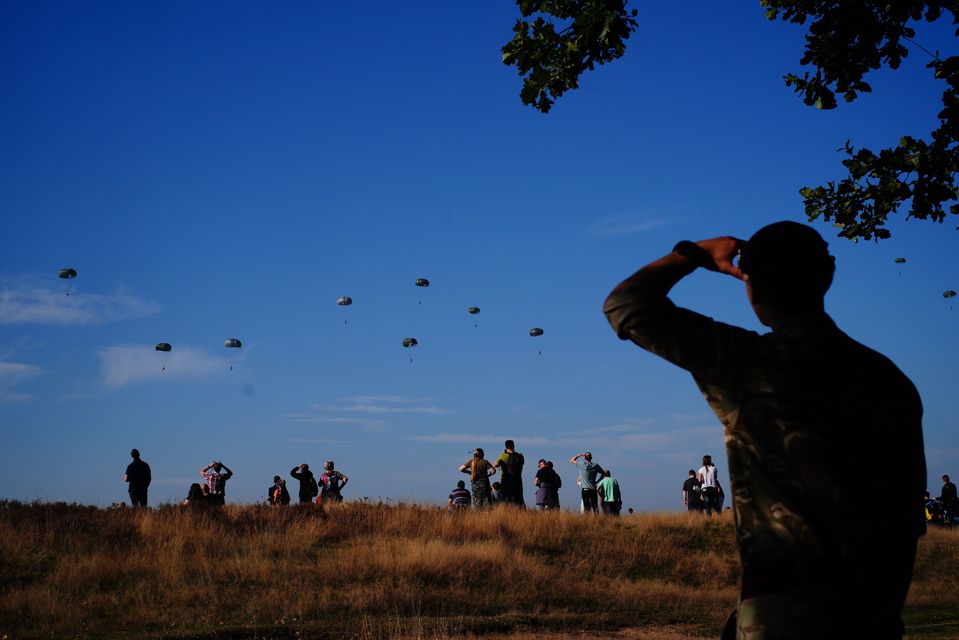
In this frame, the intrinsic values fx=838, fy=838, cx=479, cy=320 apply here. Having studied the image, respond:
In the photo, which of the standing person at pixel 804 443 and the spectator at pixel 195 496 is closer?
the standing person at pixel 804 443

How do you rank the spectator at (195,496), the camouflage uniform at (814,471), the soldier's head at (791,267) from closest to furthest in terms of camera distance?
the camouflage uniform at (814,471) → the soldier's head at (791,267) → the spectator at (195,496)

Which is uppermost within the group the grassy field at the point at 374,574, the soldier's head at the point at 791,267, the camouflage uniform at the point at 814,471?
the soldier's head at the point at 791,267

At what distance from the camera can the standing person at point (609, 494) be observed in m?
24.7

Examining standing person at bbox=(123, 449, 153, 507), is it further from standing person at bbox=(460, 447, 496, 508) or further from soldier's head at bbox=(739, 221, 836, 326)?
soldier's head at bbox=(739, 221, 836, 326)

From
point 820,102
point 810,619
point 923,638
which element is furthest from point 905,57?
point 810,619

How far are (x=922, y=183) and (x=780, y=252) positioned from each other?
7.68 metres

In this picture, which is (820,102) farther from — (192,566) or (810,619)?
(192,566)

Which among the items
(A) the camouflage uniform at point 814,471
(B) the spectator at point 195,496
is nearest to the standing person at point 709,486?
(B) the spectator at point 195,496

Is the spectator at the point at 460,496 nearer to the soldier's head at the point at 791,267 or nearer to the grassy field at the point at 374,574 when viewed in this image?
the grassy field at the point at 374,574

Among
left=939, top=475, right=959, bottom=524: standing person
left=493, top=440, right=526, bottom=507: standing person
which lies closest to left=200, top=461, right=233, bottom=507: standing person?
left=493, top=440, right=526, bottom=507: standing person

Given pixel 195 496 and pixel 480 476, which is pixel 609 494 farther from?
pixel 195 496

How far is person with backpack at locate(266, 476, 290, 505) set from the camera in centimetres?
2636

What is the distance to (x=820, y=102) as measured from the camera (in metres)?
9.30

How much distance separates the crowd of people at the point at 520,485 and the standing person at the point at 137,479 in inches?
343
